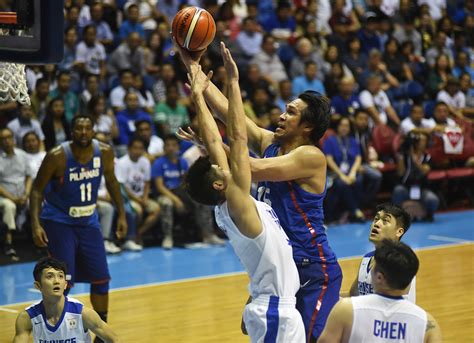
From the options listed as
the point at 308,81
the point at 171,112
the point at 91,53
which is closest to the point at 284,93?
the point at 308,81

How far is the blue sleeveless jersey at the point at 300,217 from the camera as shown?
5609 mm

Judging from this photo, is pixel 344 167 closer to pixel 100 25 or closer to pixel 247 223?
pixel 100 25

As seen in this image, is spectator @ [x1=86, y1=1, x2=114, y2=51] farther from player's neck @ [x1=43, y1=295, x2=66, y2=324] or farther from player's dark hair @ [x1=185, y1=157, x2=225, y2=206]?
player's dark hair @ [x1=185, y1=157, x2=225, y2=206]

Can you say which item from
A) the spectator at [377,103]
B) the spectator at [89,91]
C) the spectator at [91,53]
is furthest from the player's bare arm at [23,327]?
the spectator at [377,103]

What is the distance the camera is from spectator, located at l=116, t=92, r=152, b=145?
12922mm

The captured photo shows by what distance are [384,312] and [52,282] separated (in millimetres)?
2710

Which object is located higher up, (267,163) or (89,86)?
(267,163)

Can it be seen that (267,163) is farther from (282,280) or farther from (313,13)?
(313,13)

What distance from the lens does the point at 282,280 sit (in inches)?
199

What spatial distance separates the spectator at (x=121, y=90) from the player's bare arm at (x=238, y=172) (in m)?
8.54

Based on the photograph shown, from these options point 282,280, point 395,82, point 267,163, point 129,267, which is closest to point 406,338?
point 282,280

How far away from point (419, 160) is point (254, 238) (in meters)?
9.60

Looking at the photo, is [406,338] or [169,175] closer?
[406,338]

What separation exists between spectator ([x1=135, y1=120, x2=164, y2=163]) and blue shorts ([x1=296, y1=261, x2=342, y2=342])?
6.86 m
